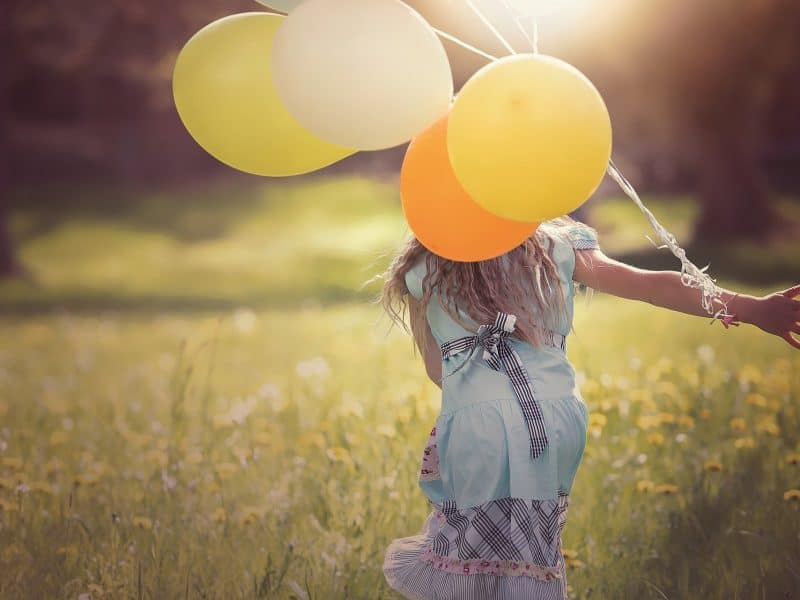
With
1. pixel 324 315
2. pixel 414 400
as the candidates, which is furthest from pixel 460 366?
pixel 324 315

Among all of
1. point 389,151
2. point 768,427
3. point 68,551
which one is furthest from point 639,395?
point 389,151

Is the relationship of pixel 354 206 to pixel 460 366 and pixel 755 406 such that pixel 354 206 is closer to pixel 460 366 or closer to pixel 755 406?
pixel 755 406

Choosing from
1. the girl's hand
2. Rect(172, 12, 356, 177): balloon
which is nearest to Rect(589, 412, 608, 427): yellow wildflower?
the girl's hand

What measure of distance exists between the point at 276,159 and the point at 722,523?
71.9 inches

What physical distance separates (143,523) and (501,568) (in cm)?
122

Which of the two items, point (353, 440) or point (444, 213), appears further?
point (353, 440)

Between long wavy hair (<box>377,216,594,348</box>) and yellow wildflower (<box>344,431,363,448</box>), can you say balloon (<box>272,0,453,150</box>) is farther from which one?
yellow wildflower (<box>344,431,363,448</box>)

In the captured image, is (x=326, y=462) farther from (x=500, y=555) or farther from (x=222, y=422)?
(x=500, y=555)

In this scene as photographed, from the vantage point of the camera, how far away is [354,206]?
15594mm

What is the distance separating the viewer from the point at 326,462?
367cm

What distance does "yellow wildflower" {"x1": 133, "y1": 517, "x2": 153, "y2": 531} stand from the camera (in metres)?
3.02

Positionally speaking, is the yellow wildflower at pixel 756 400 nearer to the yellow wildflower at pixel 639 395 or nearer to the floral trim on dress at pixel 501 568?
the yellow wildflower at pixel 639 395

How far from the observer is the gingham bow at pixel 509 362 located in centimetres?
229

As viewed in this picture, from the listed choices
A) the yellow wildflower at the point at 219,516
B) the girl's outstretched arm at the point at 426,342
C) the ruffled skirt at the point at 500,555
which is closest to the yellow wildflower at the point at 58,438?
the yellow wildflower at the point at 219,516
